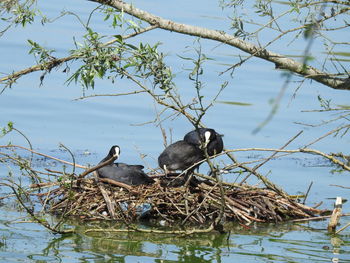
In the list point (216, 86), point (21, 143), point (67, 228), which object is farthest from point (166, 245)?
point (216, 86)

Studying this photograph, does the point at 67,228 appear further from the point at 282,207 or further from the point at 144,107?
the point at 144,107

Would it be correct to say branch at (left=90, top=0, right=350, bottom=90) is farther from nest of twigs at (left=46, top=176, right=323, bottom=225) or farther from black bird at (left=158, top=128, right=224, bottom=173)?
nest of twigs at (left=46, top=176, right=323, bottom=225)

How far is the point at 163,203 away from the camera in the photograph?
336 inches

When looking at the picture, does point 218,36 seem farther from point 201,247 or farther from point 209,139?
point 201,247

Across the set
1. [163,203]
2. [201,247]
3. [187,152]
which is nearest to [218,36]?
[187,152]

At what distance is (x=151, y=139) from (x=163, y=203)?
13.9 ft

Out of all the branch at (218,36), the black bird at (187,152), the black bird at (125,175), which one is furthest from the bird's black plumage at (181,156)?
the branch at (218,36)

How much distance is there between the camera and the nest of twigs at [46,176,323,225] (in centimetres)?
848

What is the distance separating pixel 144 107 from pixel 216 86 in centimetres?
163

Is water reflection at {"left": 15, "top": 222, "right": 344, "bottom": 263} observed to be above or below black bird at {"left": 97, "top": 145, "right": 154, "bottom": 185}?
below

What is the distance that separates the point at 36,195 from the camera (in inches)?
350

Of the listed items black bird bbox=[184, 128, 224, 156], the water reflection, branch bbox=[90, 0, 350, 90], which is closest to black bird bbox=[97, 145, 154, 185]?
black bird bbox=[184, 128, 224, 156]

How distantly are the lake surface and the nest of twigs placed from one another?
24 cm

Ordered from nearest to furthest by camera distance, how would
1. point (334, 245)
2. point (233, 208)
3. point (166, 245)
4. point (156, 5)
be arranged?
point (166, 245)
point (334, 245)
point (233, 208)
point (156, 5)
